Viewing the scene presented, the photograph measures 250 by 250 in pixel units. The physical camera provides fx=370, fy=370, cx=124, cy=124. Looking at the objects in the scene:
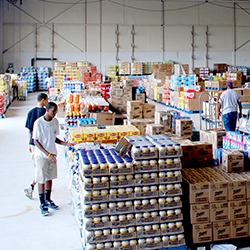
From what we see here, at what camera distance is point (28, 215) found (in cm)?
586

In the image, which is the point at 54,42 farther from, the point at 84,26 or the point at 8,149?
the point at 8,149

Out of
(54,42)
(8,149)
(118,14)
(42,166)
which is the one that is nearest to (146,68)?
(118,14)

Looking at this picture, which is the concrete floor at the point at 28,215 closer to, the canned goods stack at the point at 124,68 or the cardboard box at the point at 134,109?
the cardboard box at the point at 134,109

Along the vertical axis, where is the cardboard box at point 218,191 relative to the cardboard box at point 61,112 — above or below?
below

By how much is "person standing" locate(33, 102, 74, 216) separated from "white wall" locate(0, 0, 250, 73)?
25069mm

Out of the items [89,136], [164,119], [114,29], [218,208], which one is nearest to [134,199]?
[218,208]

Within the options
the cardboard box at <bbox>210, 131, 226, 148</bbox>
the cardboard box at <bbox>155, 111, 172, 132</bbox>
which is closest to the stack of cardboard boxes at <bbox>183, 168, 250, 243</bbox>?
the cardboard box at <bbox>210, 131, 226, 148</bbox>

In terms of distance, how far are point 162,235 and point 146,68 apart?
26167mm

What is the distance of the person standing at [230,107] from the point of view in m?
9.80

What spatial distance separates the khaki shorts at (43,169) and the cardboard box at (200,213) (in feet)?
7.65

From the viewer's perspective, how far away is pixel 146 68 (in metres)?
29.9

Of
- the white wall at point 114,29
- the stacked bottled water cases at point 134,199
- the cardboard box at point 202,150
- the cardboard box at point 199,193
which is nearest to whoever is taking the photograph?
the stacked bottled water cases at point 134,199

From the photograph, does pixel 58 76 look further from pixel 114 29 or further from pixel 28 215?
pixel 28 215

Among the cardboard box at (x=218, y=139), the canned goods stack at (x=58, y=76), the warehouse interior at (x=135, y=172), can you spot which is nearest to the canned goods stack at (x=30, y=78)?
the canned goods stack at (x=58, y=76)
